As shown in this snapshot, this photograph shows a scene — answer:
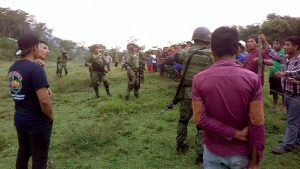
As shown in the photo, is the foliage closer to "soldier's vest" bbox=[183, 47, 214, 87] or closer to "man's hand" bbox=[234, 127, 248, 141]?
"soldier's vest" bbox=[183, 47, 214, 87]

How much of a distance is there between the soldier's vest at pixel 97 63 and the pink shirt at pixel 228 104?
393 inches

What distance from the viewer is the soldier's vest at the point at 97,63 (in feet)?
41.3

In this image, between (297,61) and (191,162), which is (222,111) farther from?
(297,61)

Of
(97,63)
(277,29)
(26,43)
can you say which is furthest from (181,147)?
(277,29)

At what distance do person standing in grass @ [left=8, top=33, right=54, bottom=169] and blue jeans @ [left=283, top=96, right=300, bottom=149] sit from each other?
386 centimetres

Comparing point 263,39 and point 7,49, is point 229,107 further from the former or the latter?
point 7,49

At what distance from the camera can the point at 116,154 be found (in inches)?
255

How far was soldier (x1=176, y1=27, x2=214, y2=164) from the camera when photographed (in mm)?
5516

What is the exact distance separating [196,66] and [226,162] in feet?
9.65

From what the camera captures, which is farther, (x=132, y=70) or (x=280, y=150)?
(x=132, y=70)

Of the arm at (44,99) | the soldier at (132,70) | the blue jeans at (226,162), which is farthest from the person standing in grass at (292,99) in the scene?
the soldier at (132,70)

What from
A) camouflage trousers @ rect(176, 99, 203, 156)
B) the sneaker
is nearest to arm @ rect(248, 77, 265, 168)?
camouflage trousers @ rect(176, 99, 203, 156)

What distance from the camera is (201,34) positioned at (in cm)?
549

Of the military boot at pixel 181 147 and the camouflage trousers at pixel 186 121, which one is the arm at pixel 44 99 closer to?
the camouflage trousers at pixel 186 121
